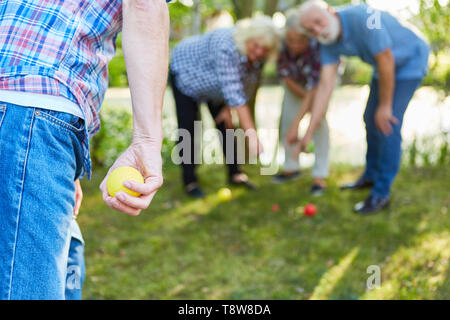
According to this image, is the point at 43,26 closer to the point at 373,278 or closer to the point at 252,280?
the point at 252,280

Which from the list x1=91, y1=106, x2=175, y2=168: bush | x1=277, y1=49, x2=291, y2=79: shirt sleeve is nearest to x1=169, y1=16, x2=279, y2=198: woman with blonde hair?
x1=277, y1=49, x2=291, y2=79: shirt sleeve

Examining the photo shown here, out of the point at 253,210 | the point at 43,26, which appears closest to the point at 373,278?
the point at 253,210

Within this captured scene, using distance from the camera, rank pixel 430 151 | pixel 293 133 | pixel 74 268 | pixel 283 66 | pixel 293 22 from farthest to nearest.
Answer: pixel 430 151
pixel 283 66
pixel 293 133
pixel 293 22
pixel 74 268

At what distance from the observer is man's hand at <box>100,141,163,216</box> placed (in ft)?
3.54

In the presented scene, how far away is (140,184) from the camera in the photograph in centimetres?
110

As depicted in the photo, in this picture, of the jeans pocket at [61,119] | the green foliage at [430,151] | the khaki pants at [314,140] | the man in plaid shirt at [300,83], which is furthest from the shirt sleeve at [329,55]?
the jeans pocket at [61,119]

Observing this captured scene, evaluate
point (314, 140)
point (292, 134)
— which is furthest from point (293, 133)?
point (314, 140)

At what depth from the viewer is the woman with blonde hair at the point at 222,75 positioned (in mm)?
3434

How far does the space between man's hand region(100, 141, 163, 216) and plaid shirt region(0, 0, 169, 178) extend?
148 millimetres

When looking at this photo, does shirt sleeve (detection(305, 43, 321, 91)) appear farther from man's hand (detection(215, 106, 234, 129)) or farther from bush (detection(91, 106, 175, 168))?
bush (detection(91, 106, 175, 168))

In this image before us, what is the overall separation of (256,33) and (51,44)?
256cm

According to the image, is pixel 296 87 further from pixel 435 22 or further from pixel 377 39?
pixel 435 22

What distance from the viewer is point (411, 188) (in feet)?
13.7
